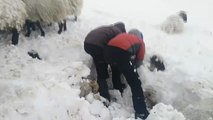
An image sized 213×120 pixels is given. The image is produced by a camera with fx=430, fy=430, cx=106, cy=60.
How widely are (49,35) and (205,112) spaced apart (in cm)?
406

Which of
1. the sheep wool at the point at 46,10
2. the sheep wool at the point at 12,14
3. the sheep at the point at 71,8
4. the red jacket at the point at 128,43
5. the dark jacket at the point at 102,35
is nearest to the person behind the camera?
the red jacket at the point at 128,43

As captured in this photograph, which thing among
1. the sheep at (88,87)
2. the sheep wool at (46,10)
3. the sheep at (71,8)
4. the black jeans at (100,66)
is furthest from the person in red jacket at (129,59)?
the sheep at (71,8)

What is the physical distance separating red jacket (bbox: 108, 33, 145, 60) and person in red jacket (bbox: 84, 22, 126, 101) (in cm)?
41

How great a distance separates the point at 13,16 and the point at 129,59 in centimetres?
281

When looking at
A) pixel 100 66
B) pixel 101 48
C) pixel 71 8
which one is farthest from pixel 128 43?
pixel 71 8

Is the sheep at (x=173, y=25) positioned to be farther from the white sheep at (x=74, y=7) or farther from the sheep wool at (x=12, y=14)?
the sheep wool at (x=12, y=14)

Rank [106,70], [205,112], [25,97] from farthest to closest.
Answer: [106,70], [205,112], [25,97]

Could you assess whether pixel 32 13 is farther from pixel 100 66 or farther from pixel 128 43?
pixel 128 43

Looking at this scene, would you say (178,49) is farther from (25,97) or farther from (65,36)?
(25,97)

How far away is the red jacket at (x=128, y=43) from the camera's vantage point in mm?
7832

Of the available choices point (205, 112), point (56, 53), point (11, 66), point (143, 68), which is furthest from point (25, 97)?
point (205, 112)

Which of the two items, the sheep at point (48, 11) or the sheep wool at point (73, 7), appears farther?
the sheep wool at point (73, 7)

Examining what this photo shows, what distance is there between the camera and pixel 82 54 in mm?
9336

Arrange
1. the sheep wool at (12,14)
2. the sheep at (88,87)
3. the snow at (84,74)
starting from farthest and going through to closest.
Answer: the sheep wool at (12,14) < the sheep at (88,87) < the snow at (84,74)
